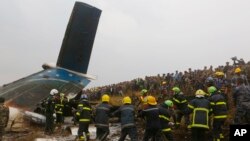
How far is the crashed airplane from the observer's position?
60.9 feet

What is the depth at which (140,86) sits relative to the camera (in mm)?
27828

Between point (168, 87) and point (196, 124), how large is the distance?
11468 mm

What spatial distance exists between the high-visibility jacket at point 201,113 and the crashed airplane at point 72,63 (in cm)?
882

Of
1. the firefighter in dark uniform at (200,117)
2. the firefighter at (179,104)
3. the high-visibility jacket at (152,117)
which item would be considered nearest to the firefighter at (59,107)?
the firefighter at (179,104)

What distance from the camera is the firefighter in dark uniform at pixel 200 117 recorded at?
11391mm

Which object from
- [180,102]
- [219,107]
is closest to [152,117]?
[219,107]

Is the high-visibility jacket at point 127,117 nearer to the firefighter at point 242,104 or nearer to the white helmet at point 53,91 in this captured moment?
the firefighter at point 242,104

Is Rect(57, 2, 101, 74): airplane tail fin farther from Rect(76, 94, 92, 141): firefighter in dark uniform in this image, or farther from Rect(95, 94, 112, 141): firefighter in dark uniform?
Rect(95, 94, 112, 141): firefighter in dark uniform

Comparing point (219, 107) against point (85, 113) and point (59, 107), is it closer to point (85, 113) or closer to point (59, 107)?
point (85, 113)

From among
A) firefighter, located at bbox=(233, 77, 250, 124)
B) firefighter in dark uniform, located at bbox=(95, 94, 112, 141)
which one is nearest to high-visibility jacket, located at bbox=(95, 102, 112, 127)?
firefighter in dark uniform, located at bbox=(95, 94, 112, 141)

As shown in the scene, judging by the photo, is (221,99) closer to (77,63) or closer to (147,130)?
(147,130)

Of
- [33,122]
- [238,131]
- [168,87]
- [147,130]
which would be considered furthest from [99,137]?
[168,87]

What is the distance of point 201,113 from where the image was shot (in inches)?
452

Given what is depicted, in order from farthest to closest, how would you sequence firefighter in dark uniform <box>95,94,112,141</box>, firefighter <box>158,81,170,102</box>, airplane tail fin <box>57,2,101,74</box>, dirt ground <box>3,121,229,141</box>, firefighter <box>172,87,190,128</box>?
1. firefighter <box>158,81,170,102</box>
2. airplane tail fin <box>57,2,101,74</box>
3. firefighter <box>172,87,190,128</box>
4. dirt ground <box>3,121,229,141</box>
5. firefighter in dark uniform <box>95,94,112,141</box>
